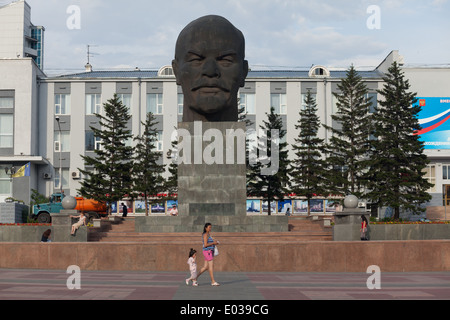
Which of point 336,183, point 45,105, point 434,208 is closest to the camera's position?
point 336,183

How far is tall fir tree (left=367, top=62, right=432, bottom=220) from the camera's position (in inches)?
1532

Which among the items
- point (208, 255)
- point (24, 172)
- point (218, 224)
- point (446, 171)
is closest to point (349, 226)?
point (218, 224)

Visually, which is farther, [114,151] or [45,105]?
[45,105]

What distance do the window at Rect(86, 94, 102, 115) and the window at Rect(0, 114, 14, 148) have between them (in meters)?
6.96

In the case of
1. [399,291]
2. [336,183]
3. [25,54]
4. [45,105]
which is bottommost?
[399,291]

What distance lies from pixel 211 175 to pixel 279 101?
1248 inches

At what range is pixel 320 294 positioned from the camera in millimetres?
11141

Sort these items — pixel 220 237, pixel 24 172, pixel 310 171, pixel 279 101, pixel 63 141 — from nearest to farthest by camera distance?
pixel 220 237, pixel 310 171, pixel 24 172, pixel 63 141, pixel 279 101

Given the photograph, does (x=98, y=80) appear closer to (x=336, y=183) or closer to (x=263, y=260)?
(x=336, y=183)

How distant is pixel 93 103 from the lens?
175 feet

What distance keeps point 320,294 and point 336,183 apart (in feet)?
102

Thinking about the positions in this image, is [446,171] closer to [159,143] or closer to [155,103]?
[159,143]

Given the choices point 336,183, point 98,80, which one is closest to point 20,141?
point 98,80

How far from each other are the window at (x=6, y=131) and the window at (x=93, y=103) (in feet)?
22.8
